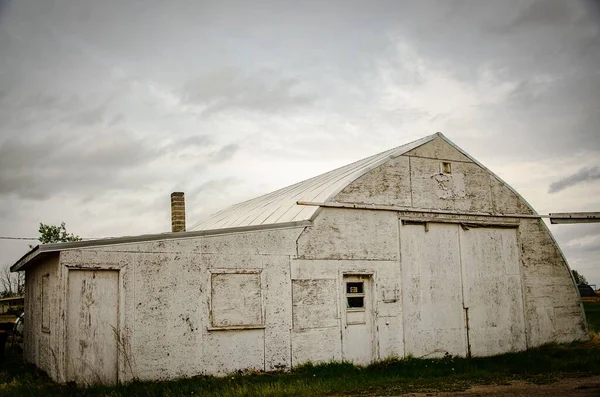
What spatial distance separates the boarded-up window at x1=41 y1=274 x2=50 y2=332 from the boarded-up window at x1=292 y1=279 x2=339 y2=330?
18.1ft

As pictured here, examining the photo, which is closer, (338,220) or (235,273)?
(235,273)

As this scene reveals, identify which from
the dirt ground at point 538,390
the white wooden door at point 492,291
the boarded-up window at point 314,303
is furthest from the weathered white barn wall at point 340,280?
the dirt ground at point 538,390

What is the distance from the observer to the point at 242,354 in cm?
1307

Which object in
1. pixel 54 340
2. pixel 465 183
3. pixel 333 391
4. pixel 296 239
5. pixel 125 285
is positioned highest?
pixel 465 183

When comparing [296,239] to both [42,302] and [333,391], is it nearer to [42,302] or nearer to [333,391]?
[333,391]

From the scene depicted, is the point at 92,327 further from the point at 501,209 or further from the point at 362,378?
the point at 501,209

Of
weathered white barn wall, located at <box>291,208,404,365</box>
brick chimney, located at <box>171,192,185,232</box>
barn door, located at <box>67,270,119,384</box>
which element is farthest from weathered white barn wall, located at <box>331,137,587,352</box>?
brick chimney, located at <box>171,192,185,232</box>

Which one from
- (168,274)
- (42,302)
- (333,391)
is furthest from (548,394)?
(42,302)

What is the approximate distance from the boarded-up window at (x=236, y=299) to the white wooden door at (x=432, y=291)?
4.16m

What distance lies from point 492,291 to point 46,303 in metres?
11.6

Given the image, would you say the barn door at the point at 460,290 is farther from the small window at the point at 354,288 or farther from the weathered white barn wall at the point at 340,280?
the small window at the point at 354,288

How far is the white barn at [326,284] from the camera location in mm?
12070

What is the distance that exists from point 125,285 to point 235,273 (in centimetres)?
241

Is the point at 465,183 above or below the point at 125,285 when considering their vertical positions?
above
